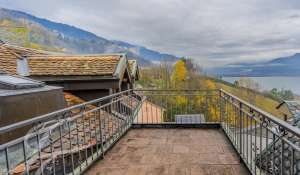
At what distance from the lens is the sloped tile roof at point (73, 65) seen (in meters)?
7.52

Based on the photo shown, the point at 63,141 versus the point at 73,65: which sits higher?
the point at 73,65

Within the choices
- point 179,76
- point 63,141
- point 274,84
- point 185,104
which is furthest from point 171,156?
point 274,84

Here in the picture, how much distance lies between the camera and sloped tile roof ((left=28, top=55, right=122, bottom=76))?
752cm

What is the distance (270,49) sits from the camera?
30750mm

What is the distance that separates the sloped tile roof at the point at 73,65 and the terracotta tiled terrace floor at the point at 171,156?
3.17m

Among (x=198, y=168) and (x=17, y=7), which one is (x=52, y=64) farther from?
(x=17, y=7)

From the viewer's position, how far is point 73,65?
789 cm

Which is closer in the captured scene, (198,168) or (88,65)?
(198,168)

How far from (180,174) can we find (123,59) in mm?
5654

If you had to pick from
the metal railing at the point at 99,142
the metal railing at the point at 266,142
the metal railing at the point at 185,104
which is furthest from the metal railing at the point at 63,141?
the metal railing at the point at 266,142

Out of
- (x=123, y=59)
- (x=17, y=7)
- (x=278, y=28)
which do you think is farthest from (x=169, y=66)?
(x=17, y=7)

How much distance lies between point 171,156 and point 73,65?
5391 mm

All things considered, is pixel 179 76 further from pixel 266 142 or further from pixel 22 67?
pixel 266 142

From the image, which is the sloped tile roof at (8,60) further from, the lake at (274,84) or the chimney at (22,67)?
the lake at (274,84)
